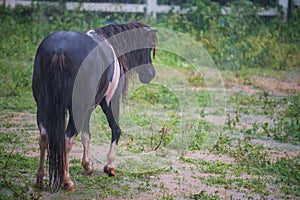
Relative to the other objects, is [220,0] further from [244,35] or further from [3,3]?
[3,3]

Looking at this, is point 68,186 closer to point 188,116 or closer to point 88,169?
point 88,169

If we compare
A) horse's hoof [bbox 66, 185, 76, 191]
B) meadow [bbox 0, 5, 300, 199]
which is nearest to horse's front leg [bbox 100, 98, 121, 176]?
meadow [bbox 0, 5, 300, 199]

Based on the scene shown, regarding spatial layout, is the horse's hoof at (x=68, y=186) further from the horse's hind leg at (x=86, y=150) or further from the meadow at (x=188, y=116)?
the horse's hind leg at (x=86, y=150)

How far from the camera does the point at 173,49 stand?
12008mm

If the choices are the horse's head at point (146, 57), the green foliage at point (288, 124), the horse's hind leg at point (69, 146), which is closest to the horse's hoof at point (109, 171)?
the horse's hind leg at point (69, 146)

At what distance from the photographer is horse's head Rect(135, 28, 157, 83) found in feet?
19.7

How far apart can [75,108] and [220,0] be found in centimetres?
1020

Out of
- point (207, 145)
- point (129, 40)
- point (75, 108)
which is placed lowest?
point (207, 145)

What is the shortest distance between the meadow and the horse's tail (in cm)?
25

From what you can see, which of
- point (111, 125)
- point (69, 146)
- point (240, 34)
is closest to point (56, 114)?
point (69, 146)

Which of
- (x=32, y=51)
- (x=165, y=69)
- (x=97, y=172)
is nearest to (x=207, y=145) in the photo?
(x=97, y=172)

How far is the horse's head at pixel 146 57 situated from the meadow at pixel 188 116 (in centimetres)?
13

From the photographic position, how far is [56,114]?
14.8 feet

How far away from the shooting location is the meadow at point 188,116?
5180mm
